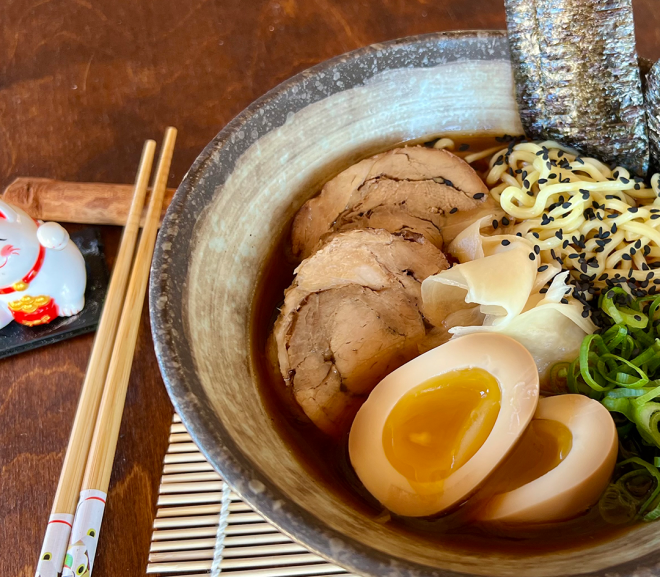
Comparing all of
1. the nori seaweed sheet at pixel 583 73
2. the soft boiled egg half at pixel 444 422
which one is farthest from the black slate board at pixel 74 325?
the nori seaweed sheet at pixel 583 73

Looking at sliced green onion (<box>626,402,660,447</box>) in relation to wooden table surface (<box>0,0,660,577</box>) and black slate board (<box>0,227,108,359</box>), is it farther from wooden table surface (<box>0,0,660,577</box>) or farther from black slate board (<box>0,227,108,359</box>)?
black slate board (<box>0,227,108,359</box>)

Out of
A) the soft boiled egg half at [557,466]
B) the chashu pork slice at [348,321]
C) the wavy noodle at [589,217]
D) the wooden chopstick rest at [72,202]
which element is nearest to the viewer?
the soft boiled egg half at [557,466]

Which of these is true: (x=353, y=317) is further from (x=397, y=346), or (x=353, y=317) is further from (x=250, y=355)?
(x=250, y=355)

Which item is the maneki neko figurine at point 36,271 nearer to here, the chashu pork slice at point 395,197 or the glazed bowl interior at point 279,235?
the glazed bowl interior at point 279,235

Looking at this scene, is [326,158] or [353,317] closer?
[353,317]

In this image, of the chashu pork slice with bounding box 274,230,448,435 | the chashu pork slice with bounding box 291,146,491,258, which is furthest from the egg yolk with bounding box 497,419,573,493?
the chashu pork slice with bounding box 291,146,491,258

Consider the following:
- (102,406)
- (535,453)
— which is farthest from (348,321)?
(102,406)

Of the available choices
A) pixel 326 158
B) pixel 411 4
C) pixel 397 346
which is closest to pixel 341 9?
pixel 411 4
